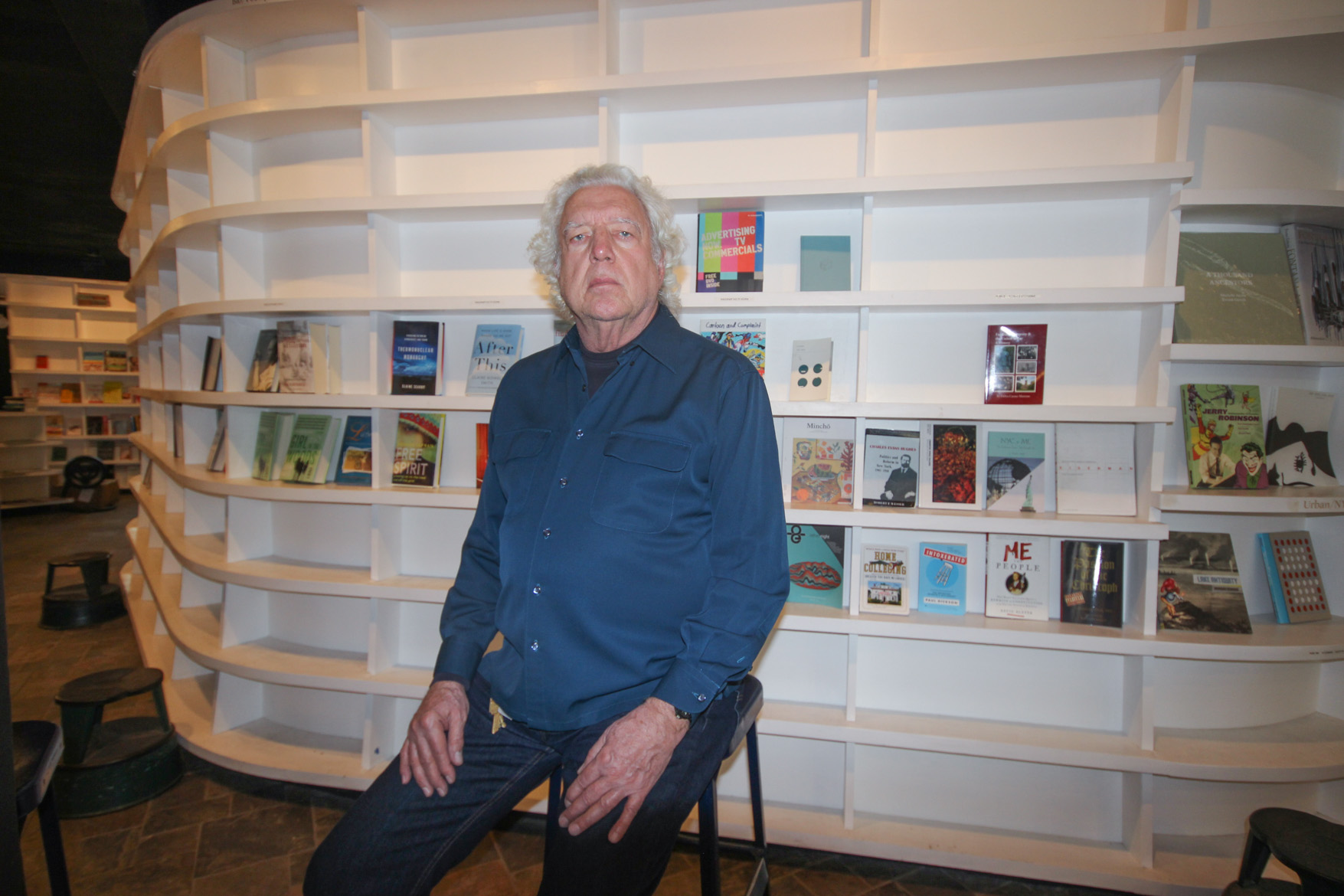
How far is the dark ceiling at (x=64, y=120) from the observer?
11.5 feet

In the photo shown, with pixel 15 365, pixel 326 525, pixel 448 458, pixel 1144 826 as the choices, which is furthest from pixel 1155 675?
pixel 15 365

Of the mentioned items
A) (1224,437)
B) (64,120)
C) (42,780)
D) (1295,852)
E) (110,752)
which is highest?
(64,120)

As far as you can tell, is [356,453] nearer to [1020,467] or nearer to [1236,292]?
[1020,467]

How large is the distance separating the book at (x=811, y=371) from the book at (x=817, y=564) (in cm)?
46

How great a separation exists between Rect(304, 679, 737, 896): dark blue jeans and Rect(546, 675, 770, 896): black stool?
3 centimetres

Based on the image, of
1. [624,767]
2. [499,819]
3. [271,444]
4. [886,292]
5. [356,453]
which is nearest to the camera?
[624,767]

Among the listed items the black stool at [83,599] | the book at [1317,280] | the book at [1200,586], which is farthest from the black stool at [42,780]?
the black stool at [83,599]

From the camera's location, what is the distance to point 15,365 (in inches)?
315

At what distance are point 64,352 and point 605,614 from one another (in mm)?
10826

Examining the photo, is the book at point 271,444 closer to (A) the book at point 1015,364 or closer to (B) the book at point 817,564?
(B) the book at point 817,564

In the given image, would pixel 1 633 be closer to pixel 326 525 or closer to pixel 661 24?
pixel 326 525

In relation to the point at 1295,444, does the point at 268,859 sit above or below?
below

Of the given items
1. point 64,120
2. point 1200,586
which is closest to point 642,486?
point 1200,586

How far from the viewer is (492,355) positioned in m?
2.38
